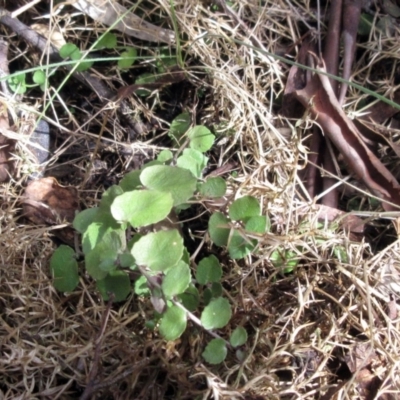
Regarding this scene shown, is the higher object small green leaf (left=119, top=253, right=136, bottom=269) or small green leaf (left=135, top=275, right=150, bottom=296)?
small green leaf (left=119, top=253, right=136, bottom=269)

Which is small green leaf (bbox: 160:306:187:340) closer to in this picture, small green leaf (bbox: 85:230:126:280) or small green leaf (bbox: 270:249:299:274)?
small green leaf (bbox: 85:230:126:280)

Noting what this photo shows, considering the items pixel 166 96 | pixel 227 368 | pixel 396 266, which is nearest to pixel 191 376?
pixel 227 368

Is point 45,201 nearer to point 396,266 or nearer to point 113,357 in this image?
point 113,357

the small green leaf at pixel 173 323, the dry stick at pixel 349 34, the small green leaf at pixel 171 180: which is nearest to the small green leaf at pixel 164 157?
the small green leaf at pixel 171 180

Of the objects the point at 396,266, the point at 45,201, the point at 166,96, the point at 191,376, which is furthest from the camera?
the point at 166,96

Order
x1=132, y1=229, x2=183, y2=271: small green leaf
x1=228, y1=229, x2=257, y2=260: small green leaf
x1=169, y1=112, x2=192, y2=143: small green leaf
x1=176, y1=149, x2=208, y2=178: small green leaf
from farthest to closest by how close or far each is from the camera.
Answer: x1=169, y1=112, x2=192, y2=143: small green leaf, x1=176, y1=149, x2=208, y2=178: small green leaf, x1=228, y1=229, x2=257, y2=260: small green leaf, x1=132, y1=229, x2=183, y2=271: small green leaf

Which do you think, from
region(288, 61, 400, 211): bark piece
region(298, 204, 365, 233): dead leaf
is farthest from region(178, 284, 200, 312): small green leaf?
region(288, 61, 400, 211): bark piece
